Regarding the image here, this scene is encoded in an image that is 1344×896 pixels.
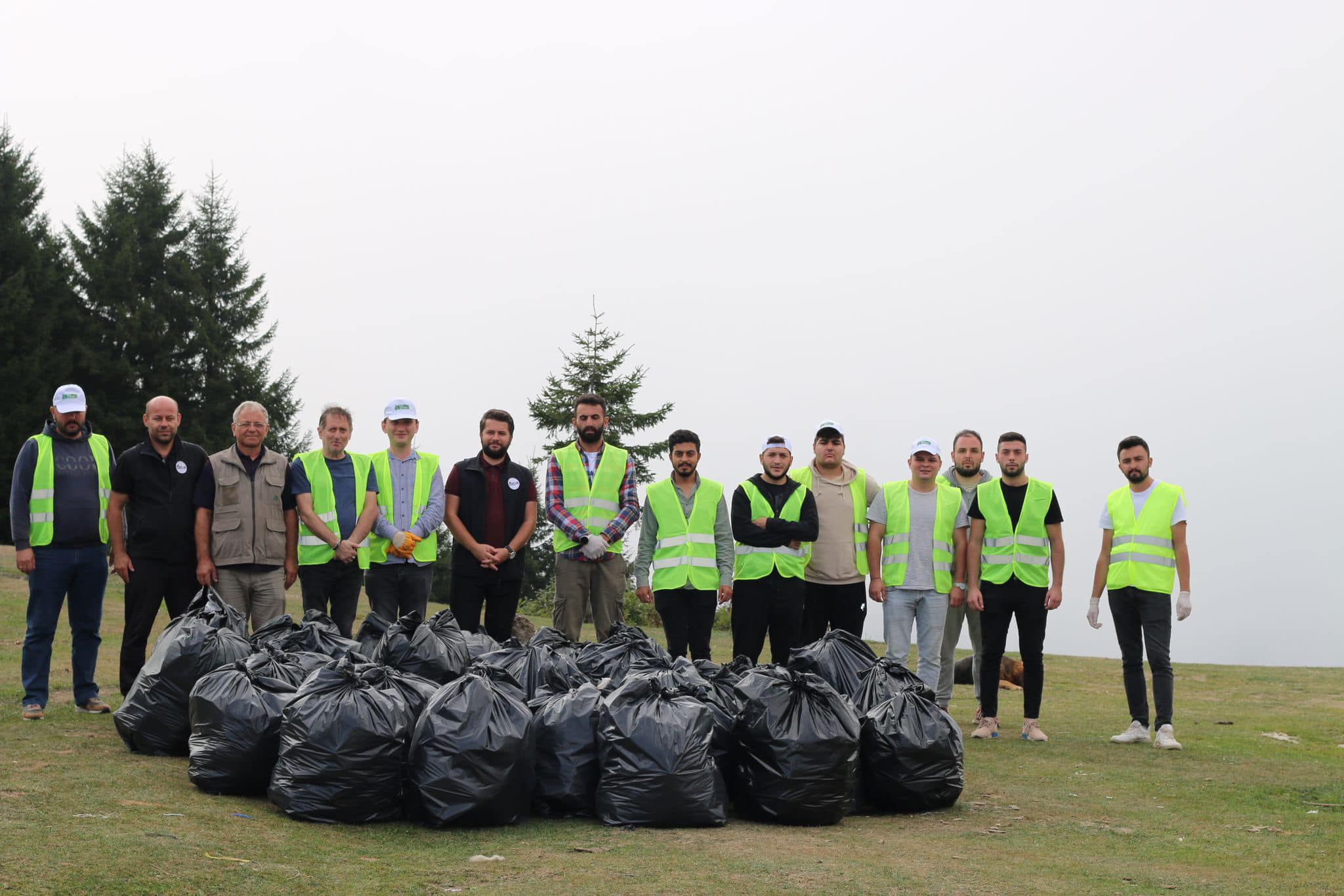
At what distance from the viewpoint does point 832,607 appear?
25.9 ft

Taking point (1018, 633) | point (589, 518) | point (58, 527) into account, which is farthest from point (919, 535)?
point (58, 527)

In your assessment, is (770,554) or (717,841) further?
(770,554)

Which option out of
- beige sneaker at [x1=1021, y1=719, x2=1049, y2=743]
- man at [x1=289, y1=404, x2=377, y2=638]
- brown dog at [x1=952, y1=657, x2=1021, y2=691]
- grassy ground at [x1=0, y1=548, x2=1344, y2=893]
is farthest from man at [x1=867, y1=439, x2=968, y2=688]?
brown dog at [x1=952, y1=657, x2=1021, y2=691]

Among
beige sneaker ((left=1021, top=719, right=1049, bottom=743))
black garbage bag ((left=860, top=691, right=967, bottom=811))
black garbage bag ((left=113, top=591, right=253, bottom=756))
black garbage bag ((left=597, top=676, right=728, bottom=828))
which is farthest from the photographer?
beige sneaker ((left=1021, top=719, right=1049, bottom=743))

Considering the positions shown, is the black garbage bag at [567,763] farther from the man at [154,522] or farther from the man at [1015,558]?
the man at [1015,558]

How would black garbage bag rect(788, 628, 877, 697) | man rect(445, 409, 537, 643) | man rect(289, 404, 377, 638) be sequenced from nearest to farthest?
black garbage bag rect(788, 628, 877, 697)
man rect(289, 404, 377, 638)
man rect(445, 409, 537, 643)

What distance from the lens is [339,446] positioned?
7.59m

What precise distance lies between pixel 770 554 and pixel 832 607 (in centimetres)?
72

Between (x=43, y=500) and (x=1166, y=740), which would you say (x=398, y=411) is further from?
(x=1166, y=740)

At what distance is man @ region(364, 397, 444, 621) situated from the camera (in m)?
7.66

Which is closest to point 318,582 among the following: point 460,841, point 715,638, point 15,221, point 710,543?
point 710,543

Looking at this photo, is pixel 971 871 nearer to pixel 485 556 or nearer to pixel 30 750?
pixel 485 556

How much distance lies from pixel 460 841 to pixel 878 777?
2.01 metres

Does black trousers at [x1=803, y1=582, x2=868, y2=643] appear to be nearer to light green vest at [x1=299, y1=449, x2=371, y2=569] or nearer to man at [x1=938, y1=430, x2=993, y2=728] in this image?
man at [x1=938, y1=430, x2=993, y2=728]
